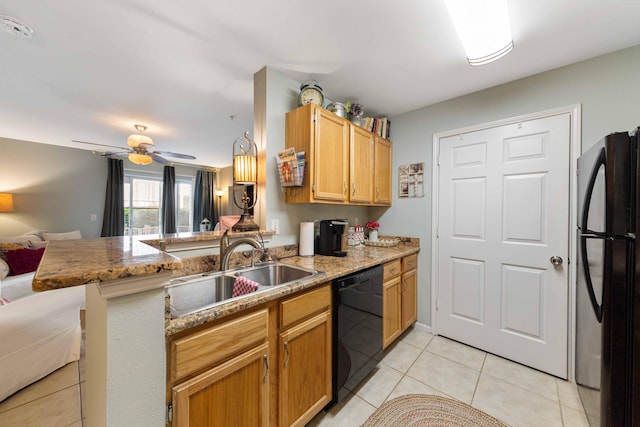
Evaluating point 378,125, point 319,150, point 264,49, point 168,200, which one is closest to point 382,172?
point 378,125

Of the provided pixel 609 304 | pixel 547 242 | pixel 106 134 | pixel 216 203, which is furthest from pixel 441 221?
pixel 216 203

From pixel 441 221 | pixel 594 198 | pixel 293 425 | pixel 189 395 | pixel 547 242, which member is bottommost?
pixel 293 425

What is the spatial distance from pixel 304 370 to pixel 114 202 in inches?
227

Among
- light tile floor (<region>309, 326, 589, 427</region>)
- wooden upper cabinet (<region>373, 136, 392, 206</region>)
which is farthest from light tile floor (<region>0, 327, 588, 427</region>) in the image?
wooden upper cabinet (<region>373, 136, 392, 206</region>)

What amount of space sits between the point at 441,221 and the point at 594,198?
1.11 m

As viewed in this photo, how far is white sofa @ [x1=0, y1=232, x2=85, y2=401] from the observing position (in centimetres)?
150

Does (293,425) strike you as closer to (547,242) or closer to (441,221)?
(441,221)

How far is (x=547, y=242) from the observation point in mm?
1819

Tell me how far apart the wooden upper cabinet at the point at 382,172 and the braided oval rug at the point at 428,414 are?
165 cm

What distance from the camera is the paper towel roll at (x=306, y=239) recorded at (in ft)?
6.36

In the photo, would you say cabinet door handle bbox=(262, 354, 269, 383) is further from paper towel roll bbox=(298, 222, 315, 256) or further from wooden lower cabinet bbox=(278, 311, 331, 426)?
paper towel roll bbox=(298, 222, 315, 256)

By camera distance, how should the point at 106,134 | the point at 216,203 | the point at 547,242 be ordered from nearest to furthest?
the point at 547,242
the point at 106,134
the point at 216,203

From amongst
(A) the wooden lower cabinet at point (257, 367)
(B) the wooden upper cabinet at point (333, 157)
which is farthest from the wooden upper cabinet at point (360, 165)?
(A) the wooden lower cabinet at point (257, 367)

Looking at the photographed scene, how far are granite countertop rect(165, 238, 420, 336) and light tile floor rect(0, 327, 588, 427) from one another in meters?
0.87
